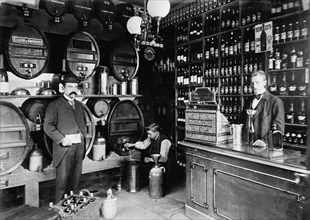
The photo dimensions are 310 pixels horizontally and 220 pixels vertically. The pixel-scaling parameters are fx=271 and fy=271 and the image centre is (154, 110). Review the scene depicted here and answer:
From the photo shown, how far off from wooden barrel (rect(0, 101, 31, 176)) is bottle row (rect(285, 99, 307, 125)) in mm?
3732

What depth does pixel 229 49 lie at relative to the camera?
15.4 ft

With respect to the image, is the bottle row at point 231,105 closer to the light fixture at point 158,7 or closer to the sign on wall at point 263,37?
the sign on wall at point 263,37

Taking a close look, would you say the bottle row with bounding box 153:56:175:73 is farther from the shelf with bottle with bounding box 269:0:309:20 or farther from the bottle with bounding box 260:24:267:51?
the shelf with bottle with bounding box 269:0:309:20

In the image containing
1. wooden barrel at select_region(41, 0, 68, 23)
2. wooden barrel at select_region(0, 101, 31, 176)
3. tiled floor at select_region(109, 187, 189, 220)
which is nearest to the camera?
wooden barrel at select_region(0, 101, 31, 176)

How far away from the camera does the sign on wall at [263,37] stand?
13.2 feet

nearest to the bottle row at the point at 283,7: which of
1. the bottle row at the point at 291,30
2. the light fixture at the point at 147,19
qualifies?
the bottle row at the point at 291,30

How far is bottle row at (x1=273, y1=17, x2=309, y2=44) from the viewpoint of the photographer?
12.5ft

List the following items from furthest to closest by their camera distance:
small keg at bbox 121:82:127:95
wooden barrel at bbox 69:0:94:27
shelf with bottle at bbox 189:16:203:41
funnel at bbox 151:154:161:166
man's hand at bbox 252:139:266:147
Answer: shelf with bottle at bbox 189:16:203:41 < small keg at bbox 121:82:127:95 < wooden barrel at bbox 69:0:94:27 < funnel at bbox 151:154:161:166 < man's hand at bbox 252:139:266:147

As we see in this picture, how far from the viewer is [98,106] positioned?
4.65 metres

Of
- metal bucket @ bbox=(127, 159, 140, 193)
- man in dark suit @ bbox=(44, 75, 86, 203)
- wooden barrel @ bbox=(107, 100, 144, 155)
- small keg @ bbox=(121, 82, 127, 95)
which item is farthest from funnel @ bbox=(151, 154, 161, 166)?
small keg @ bbox=(121, 82, 127, 95)

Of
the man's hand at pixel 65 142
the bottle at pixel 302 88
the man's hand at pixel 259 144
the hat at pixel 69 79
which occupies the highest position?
the hat at pixel 69 79

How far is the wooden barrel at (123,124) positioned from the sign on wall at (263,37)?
2.37m

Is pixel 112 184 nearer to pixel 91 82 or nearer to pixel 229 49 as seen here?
pixel 91 82

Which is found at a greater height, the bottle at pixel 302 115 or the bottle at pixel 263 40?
the bottle at pixel 263 40
